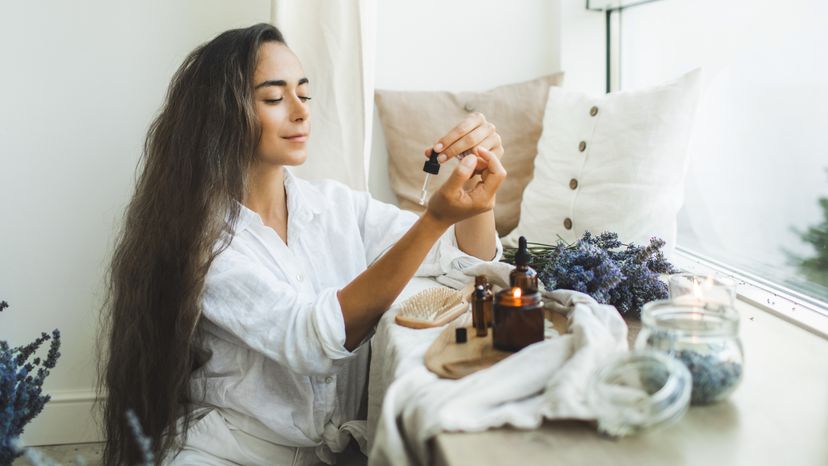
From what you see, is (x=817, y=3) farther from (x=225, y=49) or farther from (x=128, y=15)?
(x=128, y=15)

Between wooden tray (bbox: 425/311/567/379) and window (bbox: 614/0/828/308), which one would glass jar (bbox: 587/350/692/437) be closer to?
wooden tray (bbox: 425/311/567/379)

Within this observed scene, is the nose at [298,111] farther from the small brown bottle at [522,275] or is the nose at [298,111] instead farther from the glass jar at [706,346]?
the glass jar at [706,346]

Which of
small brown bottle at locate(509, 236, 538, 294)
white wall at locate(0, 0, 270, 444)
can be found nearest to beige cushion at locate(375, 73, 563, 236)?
white wall at locate(0, 0, 270, 444)

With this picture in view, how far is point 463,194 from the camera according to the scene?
3.88 ft

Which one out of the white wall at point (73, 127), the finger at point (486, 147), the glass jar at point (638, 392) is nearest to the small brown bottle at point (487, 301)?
the finger at point (486, 147)

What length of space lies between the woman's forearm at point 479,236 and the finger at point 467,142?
23 centimetres

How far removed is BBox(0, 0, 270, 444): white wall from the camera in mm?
2037

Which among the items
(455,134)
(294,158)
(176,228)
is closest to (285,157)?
(294,158)

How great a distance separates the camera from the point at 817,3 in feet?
4.88

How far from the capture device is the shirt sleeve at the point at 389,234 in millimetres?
1609

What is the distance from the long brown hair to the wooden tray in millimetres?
460

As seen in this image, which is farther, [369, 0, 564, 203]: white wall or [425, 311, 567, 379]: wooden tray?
[369, 0, 564, 203]: white wall

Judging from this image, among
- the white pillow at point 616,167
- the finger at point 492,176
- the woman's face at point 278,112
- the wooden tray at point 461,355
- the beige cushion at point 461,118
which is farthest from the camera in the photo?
the beige cushion at point 461,118

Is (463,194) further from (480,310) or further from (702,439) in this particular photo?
(702,439)
